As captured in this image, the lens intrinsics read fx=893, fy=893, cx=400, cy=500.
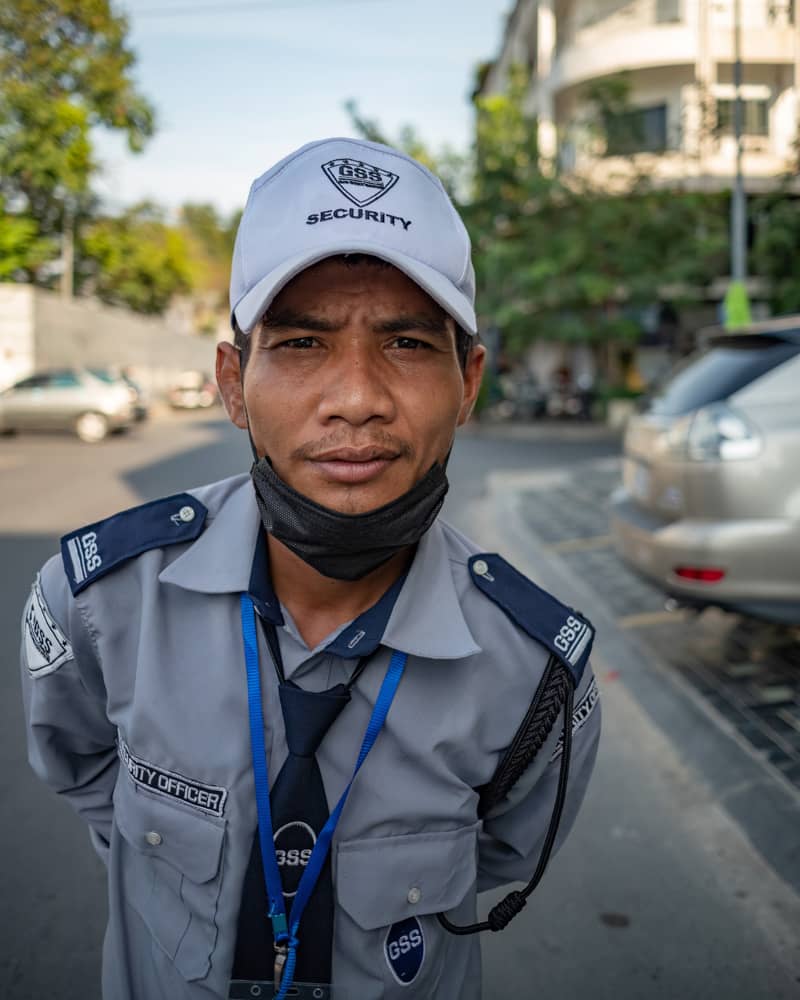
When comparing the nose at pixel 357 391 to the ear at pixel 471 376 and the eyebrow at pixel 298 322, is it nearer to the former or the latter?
the eyebrow at pixel 298 322

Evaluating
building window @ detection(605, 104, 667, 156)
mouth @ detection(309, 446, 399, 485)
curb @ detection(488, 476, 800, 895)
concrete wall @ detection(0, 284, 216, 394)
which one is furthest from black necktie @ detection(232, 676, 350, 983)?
concrete wall @ detection(0, 284, 216, 394)

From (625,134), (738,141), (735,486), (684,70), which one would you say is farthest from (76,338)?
(735,486)

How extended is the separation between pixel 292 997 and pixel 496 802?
44 cm

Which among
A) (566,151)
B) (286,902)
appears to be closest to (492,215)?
(566,151)

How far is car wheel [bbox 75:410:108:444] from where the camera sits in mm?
18922

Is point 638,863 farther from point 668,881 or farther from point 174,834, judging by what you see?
point 174,834

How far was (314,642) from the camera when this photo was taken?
147cm

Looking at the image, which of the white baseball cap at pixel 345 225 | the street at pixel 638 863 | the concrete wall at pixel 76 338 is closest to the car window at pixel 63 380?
the concrete wall at pixel 76 338

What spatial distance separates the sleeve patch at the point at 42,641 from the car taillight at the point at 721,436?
364 cm

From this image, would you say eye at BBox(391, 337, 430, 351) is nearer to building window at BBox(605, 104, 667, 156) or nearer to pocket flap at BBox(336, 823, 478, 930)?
pocket flap at BBox(336, 823, 478, 930)

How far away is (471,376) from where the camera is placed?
1.59 metres

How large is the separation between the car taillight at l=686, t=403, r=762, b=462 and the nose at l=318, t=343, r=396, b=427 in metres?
3.47

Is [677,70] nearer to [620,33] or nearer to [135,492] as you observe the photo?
[620,33]

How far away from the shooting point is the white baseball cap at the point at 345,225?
4.30 ft
